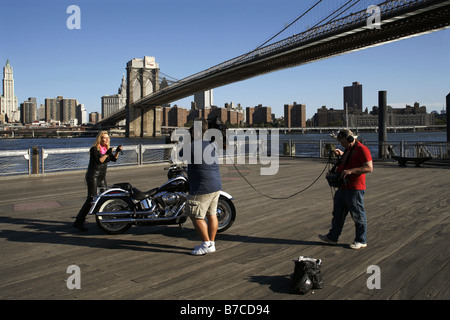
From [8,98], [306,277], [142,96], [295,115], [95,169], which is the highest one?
[8,98]

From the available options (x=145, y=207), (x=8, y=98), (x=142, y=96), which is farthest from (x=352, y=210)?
(x=8, y=98)

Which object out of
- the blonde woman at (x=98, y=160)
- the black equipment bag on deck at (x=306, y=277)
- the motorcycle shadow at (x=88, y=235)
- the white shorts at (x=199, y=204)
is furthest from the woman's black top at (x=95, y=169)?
the black equipment bag on deck at (x=306, y=277)

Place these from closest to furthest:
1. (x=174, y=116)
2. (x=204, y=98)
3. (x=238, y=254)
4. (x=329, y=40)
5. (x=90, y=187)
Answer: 1. (x=238, y=254)
2. (x=90, y=187)
3. (x=329, y=40)
4. (x=204, y=98)
5. (x=174, y=116)

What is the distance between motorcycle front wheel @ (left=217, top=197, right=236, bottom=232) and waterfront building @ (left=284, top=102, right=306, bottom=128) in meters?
89.9

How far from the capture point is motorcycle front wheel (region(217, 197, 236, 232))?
5.66 metres

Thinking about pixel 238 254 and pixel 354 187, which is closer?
pixel 238 254

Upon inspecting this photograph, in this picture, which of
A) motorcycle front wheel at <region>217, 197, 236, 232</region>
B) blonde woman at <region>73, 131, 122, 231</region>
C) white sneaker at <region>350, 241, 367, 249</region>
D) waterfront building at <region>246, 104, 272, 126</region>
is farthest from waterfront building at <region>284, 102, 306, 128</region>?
white sneaker at <region>350, 241, 367, 249</region>

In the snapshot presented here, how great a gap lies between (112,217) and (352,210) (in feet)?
10.9

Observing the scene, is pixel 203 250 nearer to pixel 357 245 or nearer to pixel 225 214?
pixel 225 214

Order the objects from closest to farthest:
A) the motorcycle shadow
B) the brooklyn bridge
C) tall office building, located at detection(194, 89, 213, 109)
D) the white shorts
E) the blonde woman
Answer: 1. the white shorts
2. the motorcycle shadow
3. the blonde woman
4. the brooklyn bridge
5. tall office building, located at detection(194, 89, 213, 109)

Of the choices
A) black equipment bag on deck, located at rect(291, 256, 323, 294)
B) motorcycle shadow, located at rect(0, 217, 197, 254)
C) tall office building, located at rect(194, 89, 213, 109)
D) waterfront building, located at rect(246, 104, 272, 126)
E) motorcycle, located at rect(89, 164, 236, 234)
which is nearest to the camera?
black equipment bag on deck, located at rect(291, 256, 323, 294)

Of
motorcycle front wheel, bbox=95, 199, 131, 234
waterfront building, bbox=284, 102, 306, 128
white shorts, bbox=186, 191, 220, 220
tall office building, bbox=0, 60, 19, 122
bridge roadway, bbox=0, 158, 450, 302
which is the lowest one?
bridge roadway, bbox=0, 158, 450, 302

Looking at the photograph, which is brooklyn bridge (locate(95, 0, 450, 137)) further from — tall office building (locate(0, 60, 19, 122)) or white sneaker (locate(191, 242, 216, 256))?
tall office building (locate(0, 60, 19, 122))

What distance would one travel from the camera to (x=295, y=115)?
9744cm
